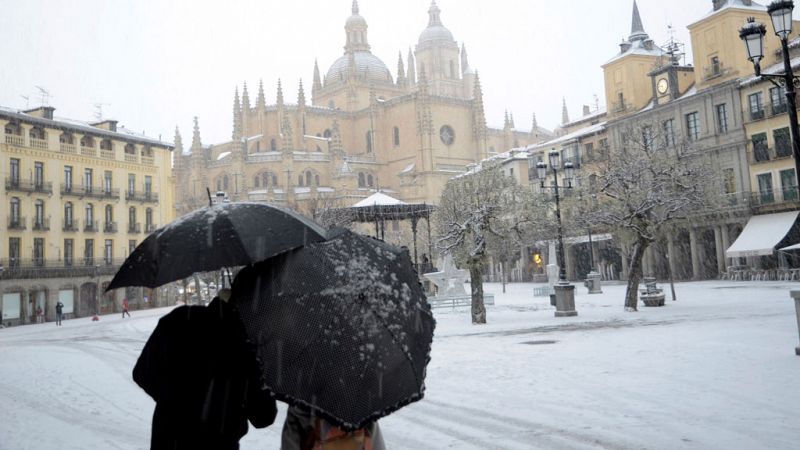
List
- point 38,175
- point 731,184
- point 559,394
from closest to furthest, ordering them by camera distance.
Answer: point 559,394 < point 731,184 < point 38,175

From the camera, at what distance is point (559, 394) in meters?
7.47

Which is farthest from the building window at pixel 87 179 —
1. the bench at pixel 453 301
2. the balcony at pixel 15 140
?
the bench at pixel 453 301

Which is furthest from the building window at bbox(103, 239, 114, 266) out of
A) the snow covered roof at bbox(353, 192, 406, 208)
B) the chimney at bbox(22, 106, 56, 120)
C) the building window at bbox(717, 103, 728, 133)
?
the building window at bbox(717, 103, 728, 133)

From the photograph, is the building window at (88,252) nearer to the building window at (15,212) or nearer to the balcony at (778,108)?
the building window at (15,212)

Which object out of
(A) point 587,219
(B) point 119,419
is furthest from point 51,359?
(A) point 587,219

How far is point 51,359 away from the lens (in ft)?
46.6

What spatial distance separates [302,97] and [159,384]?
67.1 metres

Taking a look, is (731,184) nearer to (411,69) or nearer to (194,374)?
(194,374)

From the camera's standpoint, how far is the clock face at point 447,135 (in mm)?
69012

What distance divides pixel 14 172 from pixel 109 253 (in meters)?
7.33

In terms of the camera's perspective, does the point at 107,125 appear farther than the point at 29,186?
Yes

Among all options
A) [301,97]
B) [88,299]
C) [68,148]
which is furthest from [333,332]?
[301,97]

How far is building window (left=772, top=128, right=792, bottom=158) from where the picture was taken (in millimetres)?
31406

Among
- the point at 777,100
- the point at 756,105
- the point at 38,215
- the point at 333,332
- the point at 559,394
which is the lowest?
the point at 559,394
